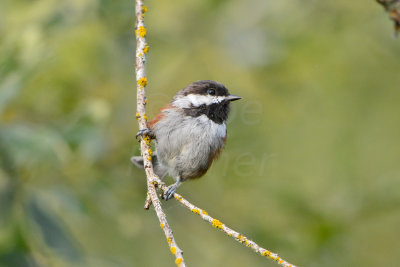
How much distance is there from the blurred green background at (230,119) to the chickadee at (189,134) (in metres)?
0.29

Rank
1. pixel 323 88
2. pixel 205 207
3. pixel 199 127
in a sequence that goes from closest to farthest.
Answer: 1. pixel 199 127
2. pixel 205 207
3. pixel 323 88

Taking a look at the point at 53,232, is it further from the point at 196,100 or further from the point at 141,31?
the point at 196,100

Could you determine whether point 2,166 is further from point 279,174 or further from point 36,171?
point 279,174

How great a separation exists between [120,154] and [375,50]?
2970 mm

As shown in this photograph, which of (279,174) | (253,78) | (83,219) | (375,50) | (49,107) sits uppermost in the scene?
(375,50)

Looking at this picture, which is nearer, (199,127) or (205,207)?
(199,127)

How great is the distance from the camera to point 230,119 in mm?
4898

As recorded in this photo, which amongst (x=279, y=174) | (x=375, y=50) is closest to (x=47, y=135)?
(x=279, y=174)

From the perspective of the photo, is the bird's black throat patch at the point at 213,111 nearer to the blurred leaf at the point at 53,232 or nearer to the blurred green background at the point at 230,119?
the blurred green background at the point at 230,119

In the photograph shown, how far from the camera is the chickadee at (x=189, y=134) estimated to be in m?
4.30

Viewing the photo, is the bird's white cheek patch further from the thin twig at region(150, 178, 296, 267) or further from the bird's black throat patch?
the thin twig at region(150, 178, 296, 267)

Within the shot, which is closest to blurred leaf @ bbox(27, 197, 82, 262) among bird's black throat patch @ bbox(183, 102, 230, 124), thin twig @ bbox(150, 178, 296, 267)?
thin twig @ bbox(150, 178, 296, 267)

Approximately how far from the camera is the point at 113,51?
466 centimetres

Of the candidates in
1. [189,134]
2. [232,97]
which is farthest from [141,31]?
[232,97]
